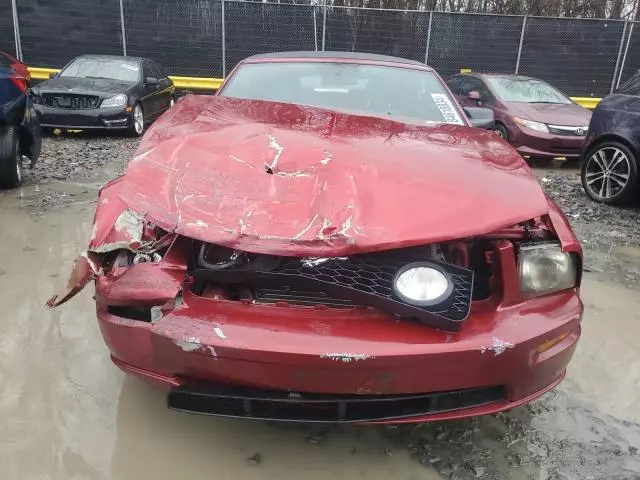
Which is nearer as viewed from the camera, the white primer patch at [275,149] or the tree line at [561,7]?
the white primer patch at [275,149]

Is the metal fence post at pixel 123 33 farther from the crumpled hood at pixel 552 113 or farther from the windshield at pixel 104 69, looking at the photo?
the crumpled hood at pixel 552 113

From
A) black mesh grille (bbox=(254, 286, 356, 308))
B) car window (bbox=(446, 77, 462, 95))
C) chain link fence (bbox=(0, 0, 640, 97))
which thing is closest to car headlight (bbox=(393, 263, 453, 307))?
black mesh grille (bbox=(254, 286, 356, 308))

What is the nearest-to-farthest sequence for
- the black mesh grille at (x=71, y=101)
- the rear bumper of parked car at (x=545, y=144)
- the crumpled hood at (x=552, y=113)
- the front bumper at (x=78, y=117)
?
the rear bumper of parked car at (x=545, y=144) → the crumpled hood at (x=552, y=113) → the front bumper at (x=78, y=117) → the black mesh grille at (x=71, y=101)

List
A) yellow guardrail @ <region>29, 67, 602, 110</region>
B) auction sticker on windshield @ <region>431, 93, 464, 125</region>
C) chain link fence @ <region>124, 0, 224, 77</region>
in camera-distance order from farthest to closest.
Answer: chain link fence @ <region>124, 0, 224, 77</region>
yellow guardrail @ <region>29, 67, 602, 110</region>
auction sticker on windshield @ <region>431, 93, 464, 125</region>

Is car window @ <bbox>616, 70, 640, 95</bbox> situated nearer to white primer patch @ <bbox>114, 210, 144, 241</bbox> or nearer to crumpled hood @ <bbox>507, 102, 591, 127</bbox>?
crumpled hood @ <bbox>507, 102, 591, 127</bbox>

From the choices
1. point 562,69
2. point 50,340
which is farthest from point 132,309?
point 562,69

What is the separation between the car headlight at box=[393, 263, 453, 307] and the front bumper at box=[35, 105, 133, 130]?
302 inches

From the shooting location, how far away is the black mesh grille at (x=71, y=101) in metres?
8.47

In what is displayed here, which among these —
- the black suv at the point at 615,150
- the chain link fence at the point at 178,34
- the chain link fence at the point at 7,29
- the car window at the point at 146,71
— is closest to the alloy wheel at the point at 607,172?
the black suv at the point at 615,150

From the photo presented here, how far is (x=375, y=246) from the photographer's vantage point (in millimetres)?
1815

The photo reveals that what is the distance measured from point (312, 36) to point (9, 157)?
9782 mm

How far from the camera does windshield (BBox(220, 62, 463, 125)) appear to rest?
3.43 metres

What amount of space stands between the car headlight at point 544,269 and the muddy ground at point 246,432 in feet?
2.23

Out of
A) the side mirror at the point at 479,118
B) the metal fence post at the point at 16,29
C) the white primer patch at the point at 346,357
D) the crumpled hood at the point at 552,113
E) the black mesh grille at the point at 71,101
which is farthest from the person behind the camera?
the metal fence post at the point at 16,29
